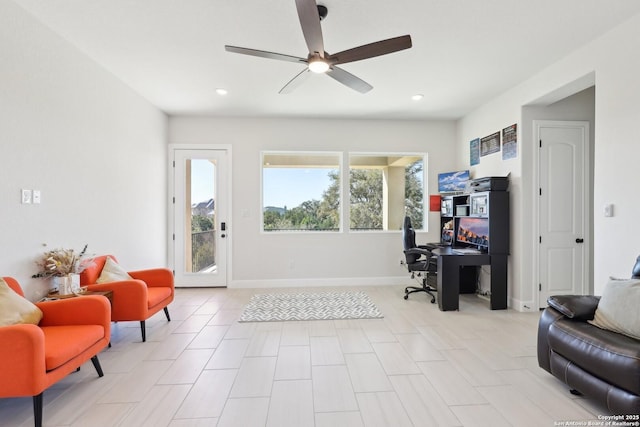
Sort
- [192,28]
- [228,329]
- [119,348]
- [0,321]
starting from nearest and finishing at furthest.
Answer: [0,321] < [192,28] < [119,348] < [228,329]

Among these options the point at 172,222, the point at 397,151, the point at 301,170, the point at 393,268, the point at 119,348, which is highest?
the point at 397,151

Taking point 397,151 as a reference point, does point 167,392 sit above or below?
below

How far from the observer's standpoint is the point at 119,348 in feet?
9.27

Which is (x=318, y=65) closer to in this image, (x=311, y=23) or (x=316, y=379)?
(x=311, y=23)

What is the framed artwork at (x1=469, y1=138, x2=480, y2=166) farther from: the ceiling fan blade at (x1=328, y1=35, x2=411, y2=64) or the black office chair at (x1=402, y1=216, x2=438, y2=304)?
the ceiling fan blade at (x1=328, y1=35, x2=411, y2=64)

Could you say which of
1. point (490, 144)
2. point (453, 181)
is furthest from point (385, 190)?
point (490, 144)

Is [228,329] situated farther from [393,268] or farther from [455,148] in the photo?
[455,148]

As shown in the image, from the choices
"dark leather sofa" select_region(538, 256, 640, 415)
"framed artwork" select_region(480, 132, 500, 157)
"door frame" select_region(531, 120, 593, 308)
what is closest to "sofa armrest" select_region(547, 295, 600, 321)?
"dark leather sofa" select_region(538, 256, 640, 415)

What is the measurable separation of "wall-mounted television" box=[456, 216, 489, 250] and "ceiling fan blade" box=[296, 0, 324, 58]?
10.3 feet

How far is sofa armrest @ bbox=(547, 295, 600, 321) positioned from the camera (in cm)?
212

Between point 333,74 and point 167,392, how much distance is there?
9.34 ft

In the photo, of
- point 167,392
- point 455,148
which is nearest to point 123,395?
point 167,392

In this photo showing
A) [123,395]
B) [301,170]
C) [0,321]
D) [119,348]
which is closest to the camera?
[0,321]

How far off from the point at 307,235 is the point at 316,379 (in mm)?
2952
